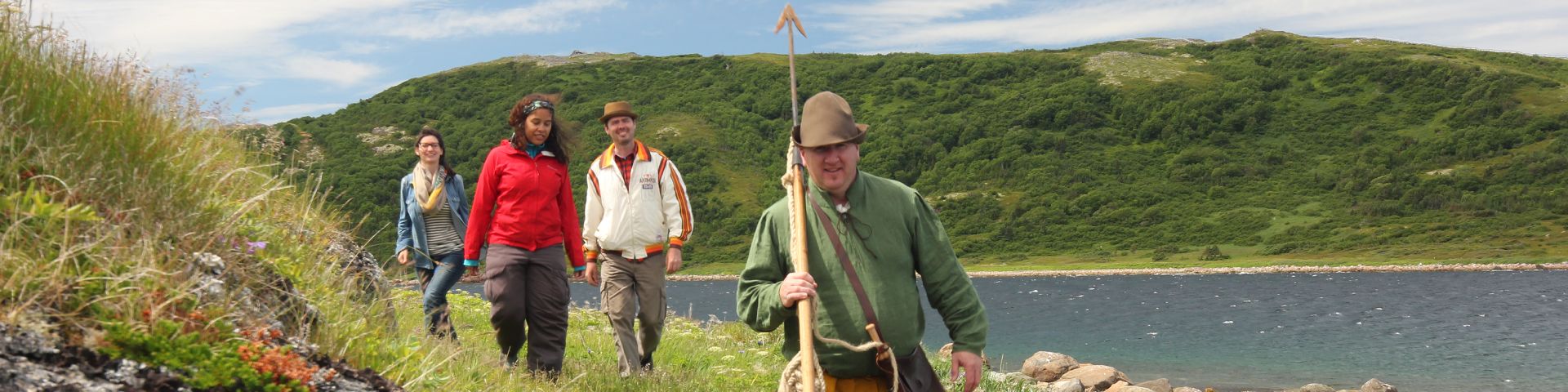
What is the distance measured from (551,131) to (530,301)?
1.20 meters

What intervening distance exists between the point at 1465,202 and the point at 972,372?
163 metres

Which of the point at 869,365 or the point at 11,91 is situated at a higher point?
the point at 11,91

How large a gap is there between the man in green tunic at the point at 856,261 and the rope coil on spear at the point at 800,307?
0.26ft

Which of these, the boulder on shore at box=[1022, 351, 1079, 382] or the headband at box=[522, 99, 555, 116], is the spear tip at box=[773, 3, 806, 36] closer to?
the headband at box=[522, 99, 555, 116]

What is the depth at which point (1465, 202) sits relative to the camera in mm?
136375

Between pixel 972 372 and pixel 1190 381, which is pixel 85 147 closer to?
pixel 972 372

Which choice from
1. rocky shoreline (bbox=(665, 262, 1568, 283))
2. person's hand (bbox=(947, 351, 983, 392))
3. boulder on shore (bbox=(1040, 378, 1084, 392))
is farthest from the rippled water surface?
rocky shoreline (bbox=(665, 262, 1568, 283))

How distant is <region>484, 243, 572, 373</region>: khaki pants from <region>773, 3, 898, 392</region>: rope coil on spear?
3149 mm

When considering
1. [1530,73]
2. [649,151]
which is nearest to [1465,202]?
[1530,73]

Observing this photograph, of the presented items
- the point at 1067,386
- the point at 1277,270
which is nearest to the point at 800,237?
the point at 1067,386

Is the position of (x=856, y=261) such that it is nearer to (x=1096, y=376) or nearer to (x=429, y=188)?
(x=429, y=188)

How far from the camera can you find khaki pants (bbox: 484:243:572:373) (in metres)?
6.52

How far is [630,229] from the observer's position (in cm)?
733

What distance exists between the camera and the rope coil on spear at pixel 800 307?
338 centimetres
